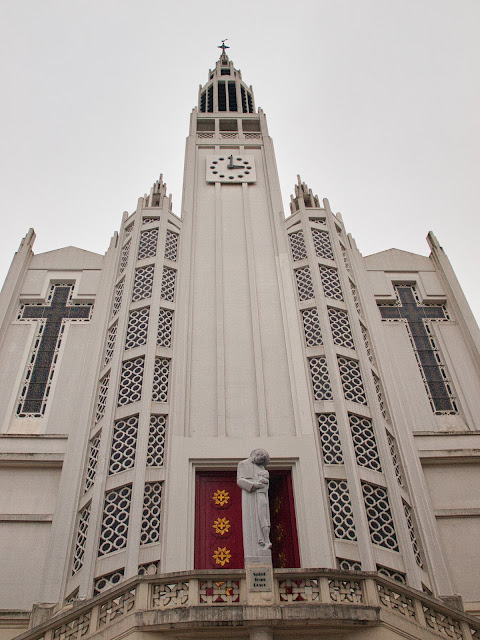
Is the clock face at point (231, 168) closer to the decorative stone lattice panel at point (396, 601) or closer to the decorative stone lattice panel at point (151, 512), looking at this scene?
the decorative stone lattice panel at point (151, 512)

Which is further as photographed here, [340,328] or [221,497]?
[340,328]

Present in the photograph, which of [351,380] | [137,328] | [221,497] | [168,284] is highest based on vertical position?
[168,284]

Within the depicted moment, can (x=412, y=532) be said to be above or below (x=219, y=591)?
above

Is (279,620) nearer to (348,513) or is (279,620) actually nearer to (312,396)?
(348,513)

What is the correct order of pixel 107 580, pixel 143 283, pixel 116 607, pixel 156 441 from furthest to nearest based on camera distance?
1. pixel 143 283
2. pixel 156 441
3. pixel 107 580
4. pixel 116 607

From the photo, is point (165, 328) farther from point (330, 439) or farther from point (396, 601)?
point (396, 601)

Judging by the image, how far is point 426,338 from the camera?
54.5 ft

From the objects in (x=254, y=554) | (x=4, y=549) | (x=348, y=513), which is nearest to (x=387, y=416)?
(x=348, y=513)

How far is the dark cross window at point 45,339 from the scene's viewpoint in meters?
14.6

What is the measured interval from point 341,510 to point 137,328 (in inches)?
244

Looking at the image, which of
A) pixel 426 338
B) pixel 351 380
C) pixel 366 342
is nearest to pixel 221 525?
pixel 351 380

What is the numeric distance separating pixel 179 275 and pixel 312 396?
4.84 metres

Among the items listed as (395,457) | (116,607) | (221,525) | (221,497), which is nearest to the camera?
(116,607)

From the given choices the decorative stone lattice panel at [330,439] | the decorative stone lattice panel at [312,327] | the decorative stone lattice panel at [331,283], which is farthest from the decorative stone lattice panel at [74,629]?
the decorative stone lattice panel at [331,283]
